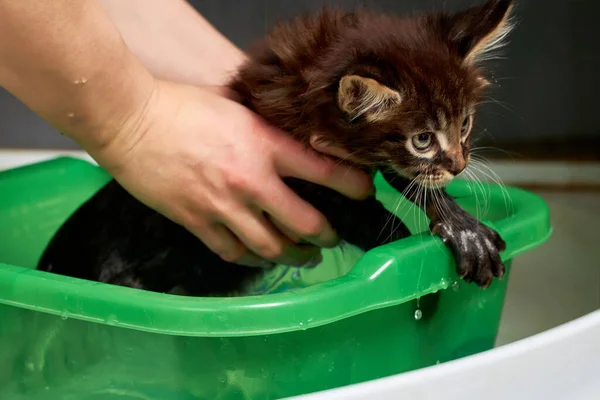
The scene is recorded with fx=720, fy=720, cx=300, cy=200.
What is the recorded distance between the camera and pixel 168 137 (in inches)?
33.9

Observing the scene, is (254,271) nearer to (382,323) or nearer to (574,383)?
(382,323)

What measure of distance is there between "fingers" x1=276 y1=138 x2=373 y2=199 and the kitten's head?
3 cm

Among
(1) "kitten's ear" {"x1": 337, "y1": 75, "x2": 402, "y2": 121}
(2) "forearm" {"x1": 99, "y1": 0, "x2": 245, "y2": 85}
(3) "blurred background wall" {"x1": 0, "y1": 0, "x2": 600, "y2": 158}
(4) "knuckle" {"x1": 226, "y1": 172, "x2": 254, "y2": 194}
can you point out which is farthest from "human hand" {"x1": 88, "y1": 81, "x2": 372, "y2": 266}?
(3) "blurred background wall" {"x1": 0, "y1": 0, "x2": 600, "y2": 158}

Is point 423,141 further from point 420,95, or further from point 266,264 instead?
point 266,264

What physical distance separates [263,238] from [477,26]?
374 millimetres

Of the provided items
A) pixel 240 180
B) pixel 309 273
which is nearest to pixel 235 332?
pixel 240 180

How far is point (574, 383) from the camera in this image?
27.8 inches

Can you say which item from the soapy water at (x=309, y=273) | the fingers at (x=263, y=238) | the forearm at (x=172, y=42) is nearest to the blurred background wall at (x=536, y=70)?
the forearm at (x=172, y=42)

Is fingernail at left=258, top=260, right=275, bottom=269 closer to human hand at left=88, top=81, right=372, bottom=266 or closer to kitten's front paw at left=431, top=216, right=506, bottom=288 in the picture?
human hand at left=88, top=81, right=372, bottom=266

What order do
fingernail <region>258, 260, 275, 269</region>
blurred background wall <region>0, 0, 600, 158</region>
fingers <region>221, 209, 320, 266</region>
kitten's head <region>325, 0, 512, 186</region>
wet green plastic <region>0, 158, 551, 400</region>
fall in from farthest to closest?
1. blurred background wall <region>0, 0, 600, 158</region>
2. fingernail <region>258, 260, 275, 269</region>
3. fingers <region>221, 209, 320, 266</region>
4. kitten's head <region>325, 0, 512, 186</region>
5. wet green plastic <region>0, 158, 551, 400</region>

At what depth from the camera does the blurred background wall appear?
1.48m

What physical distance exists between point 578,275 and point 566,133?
39cm

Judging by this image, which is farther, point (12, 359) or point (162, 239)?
point (162, 239)

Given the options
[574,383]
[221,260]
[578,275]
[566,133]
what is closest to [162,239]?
[221,260]
